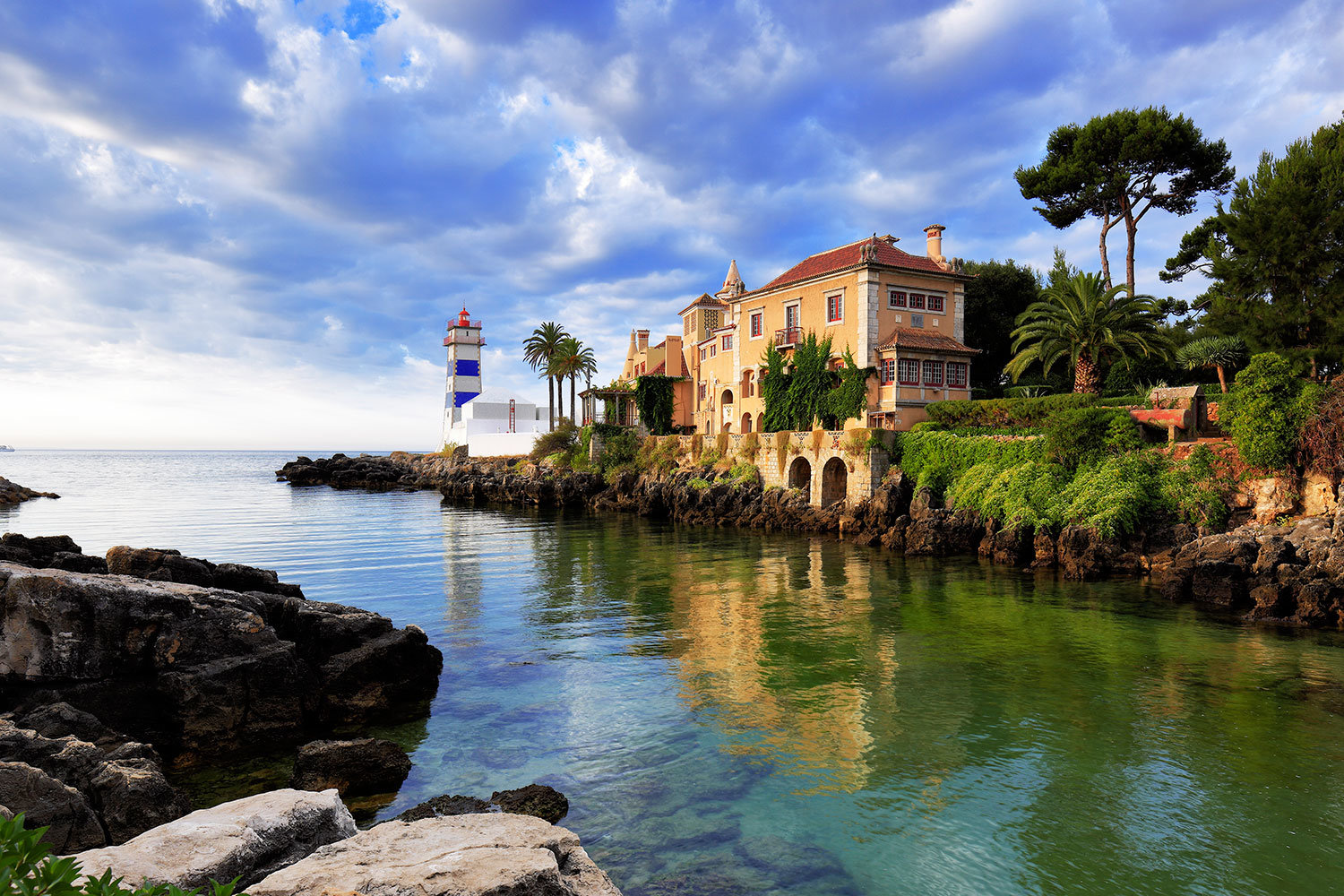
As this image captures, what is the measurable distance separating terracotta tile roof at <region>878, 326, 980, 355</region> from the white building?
38.0m

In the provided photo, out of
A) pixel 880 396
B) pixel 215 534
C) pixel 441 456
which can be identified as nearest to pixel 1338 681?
pixel 880 396

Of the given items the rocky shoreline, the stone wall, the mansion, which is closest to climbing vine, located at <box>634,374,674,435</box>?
the rocky shoreline

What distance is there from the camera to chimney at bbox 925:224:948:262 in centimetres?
4634

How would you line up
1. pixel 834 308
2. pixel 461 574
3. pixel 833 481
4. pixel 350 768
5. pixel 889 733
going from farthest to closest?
1. pixel 834 308
2. pixel 833 481
3. pixel 461 574
4. pixel 889 733
5. pixel 350 768

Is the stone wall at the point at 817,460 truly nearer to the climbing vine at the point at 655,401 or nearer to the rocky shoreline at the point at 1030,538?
the rocky shoreline at the point at 1030,538

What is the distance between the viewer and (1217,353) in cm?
3162

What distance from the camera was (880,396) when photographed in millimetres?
41562

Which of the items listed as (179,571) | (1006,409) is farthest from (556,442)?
(179,571)

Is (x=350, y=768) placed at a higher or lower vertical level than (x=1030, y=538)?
lower

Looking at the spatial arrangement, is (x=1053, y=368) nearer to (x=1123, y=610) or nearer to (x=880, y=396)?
(x=880, y=396)

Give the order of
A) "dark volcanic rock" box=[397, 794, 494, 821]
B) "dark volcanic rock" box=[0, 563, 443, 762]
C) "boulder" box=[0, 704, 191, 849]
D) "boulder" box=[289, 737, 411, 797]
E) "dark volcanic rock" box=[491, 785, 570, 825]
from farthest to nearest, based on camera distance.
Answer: "dark volcanic rock" box=[0, 563, 443, 762] < "boulder" box=[289, 737, 411, 797] < "dark volcanic rock" box=[491, 785, 570, 825] < "dark volcanic rock" box=[397, 794, 494, 821] < "boulder" box=[0, 704, 191, 849]

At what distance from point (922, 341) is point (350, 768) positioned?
38691mm

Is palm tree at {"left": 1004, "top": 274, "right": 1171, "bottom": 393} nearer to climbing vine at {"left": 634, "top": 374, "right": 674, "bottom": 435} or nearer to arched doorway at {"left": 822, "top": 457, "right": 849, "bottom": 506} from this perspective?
arched doorway at {"left": 822, "top": 457, "right": 849, "bottom": 506}

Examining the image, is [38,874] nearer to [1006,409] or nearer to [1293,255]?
[1006,409]
